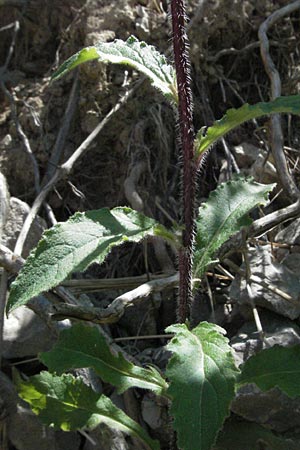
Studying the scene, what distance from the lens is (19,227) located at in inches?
116

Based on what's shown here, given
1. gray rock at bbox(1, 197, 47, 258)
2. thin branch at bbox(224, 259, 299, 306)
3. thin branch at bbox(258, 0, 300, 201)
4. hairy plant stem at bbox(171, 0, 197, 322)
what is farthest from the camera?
thin branch at bbox(258, 0, 300, 201)

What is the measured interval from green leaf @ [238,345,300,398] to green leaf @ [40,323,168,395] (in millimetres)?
278

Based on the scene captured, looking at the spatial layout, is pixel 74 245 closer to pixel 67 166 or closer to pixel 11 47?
pixel 67 166

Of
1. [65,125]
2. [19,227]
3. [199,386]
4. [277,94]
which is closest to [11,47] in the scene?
[65,125]

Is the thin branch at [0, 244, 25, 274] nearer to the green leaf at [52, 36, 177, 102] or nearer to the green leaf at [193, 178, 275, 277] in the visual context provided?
the green leaf at [193, 178, 275, 277]

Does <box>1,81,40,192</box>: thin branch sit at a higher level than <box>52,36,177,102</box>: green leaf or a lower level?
lower

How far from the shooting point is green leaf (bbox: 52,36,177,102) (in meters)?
1.87

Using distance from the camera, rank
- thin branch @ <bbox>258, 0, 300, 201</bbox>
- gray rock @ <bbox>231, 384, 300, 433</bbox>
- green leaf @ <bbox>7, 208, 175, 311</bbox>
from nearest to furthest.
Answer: green leaf @ <bbox>7, 208, 175, 311</bbox>, gray rock @ <bbox>231, 384, 300, 433</bbox>, thin branch @ <bbox>258, 0, 300, 201</bbox>

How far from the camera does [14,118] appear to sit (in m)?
3.29

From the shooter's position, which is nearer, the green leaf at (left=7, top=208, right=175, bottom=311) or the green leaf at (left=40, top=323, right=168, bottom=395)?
the green leaf at (left=7, top=208, right=175, bottom=311)

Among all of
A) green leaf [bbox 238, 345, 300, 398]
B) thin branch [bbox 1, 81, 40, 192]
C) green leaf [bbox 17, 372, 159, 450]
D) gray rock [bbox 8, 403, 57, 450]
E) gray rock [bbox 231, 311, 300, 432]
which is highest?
A: thin branch [bbox 1, 81, 40, 192]

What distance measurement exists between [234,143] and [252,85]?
1.24 feet

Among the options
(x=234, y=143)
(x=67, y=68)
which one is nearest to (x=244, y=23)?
(x=234, y=143)

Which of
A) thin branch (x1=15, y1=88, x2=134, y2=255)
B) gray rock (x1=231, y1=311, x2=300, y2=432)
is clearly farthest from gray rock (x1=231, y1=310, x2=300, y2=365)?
thin branch (x1=15, y1=88, x2=134, y2=255)
